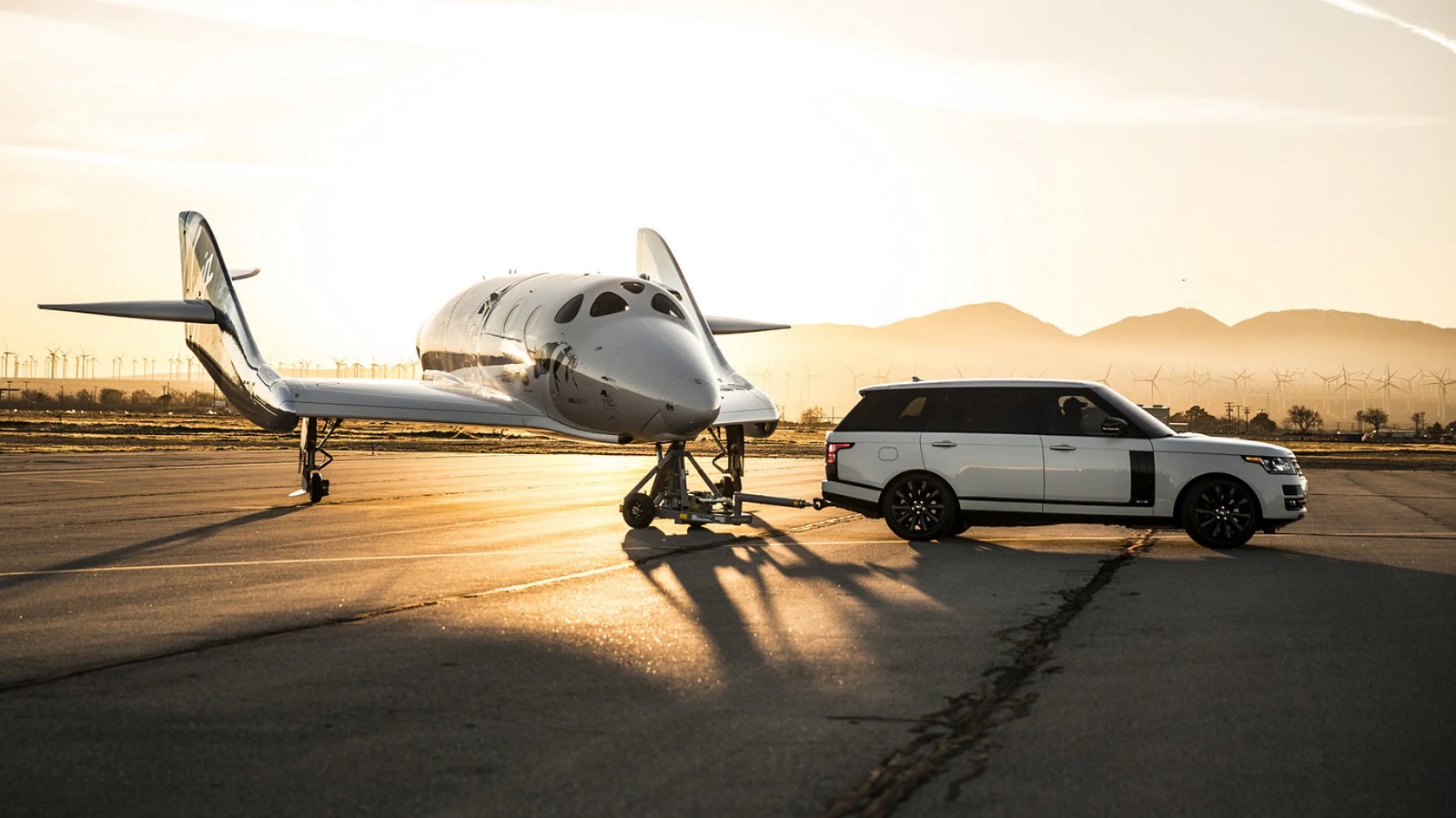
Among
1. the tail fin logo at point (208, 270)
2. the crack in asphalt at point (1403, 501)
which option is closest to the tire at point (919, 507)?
the crack in asphalt at point (1403, 501)

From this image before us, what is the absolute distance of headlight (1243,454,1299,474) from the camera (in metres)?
15.7

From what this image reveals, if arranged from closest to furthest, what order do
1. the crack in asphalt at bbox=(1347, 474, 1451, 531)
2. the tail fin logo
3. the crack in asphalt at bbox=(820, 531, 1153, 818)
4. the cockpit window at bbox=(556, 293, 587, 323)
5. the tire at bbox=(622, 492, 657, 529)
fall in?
the crack in asphalt at bbox=(820, 531, 1153, 818) < the tire at bbox=(622, 492, 657, 529) < the cockpit window at bbox=(556, 293, 587, 323) < the crack in asphalt at bbox=(1347, 474, 1451, 531) < the tail fin logo

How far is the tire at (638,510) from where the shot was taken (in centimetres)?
1798

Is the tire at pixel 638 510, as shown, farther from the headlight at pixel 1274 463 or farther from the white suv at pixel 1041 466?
the headlight at pixel 1274 463

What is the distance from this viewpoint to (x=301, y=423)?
75.1 ft

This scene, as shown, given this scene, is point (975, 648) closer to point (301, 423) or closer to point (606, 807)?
point (606, 807)

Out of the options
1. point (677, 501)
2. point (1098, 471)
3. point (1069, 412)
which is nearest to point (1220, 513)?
point (1098, 471)

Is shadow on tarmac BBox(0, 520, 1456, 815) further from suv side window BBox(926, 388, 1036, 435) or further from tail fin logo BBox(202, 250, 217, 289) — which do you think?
tail fin logo BBox(202, 250, 217, 289)

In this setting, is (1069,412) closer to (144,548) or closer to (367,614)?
(367,614)

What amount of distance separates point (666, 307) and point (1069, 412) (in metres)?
6.24

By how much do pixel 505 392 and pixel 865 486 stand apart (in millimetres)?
7062

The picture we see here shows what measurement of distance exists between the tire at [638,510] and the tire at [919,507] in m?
3.26

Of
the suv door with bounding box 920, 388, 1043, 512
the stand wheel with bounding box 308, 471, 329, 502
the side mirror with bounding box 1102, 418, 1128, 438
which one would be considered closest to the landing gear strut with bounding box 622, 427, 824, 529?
the suv door with bounding box 920, 388, 1043, 512

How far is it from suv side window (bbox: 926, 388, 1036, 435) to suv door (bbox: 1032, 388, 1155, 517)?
0.37 metres
